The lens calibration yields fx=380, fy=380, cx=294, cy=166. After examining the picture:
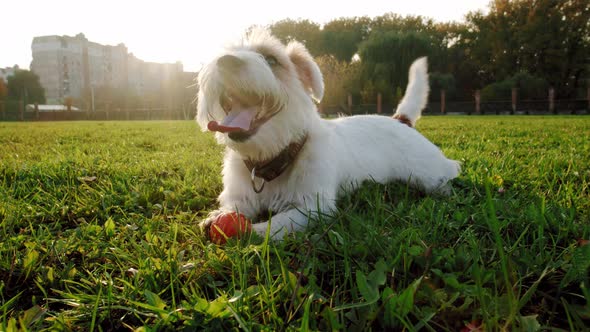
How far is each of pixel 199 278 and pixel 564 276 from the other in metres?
1.44

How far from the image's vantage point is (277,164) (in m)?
2.71

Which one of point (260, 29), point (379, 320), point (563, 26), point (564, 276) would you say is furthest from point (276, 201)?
point (563, 26)

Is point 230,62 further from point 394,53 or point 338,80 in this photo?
point 394,53

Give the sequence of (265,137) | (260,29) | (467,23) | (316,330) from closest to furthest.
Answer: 1. (316,330)
2. (265,137)
3. (260,29)
4. (467,23)

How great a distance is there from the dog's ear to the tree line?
118ft

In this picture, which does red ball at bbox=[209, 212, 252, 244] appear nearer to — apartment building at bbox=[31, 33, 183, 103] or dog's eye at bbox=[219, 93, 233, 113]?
dog's eye at bbox=[219, 93, 233, 113]

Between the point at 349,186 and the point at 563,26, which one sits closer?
the point at 349,186

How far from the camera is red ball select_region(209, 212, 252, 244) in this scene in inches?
83.7

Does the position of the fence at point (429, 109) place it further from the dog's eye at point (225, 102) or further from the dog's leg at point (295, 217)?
the dog's leg at point (295, 217)

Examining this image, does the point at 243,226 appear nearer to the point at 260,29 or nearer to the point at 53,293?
the point at 53,293

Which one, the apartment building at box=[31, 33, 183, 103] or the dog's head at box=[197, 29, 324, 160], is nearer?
the dog's head at box=[197, 29, 324, 160]

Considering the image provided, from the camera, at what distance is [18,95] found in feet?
225

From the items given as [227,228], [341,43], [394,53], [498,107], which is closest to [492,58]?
[394,53]

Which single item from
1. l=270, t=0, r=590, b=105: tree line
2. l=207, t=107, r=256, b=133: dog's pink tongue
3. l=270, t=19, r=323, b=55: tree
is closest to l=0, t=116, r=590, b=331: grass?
l=207, t=107, r=256, b=133: dog's pink tongue
